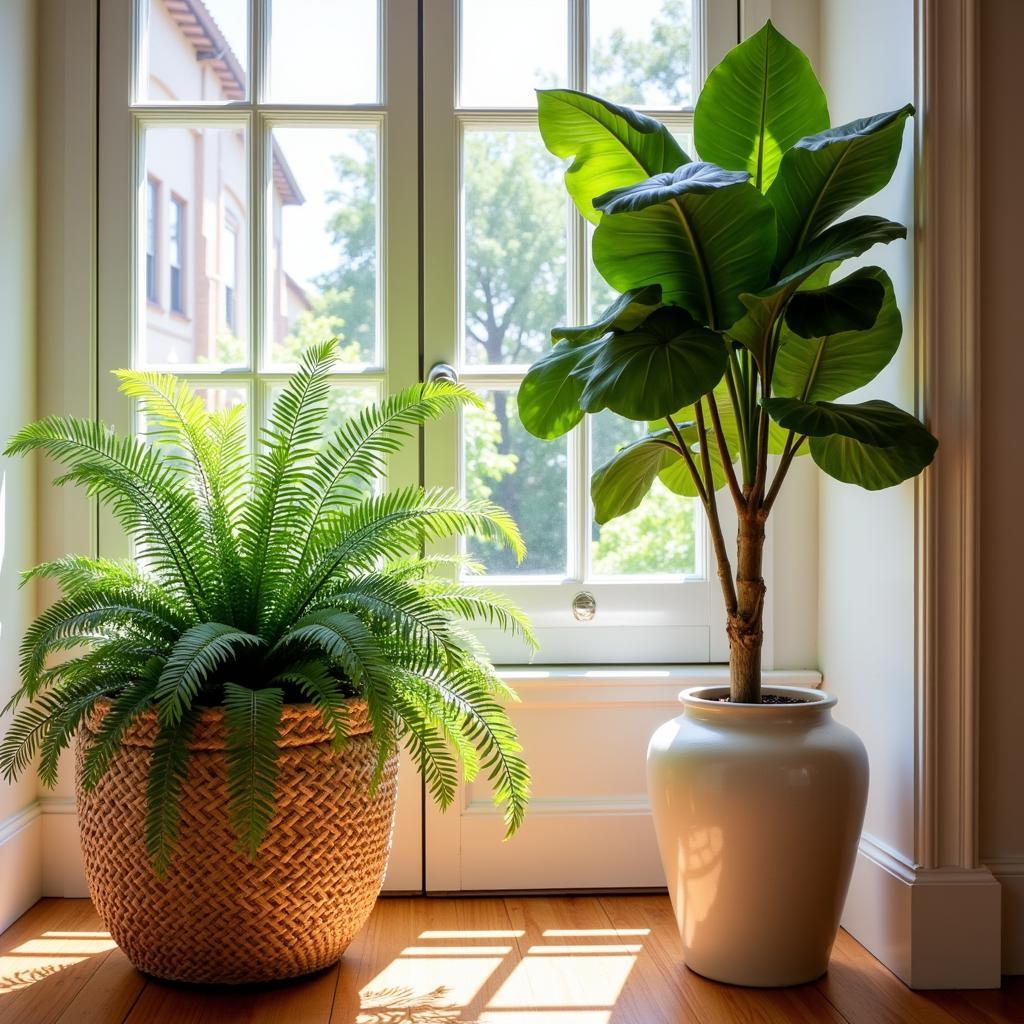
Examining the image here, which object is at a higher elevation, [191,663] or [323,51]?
[323,51]

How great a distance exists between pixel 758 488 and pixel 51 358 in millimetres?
1555

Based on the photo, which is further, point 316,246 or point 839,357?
point 316,246

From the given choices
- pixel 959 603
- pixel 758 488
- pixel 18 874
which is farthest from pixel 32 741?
pixel 959 603

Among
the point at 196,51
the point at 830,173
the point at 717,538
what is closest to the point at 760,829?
the point at 717,538

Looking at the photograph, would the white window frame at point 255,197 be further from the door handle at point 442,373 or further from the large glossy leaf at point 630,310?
the large glossy leaf at point 630,310

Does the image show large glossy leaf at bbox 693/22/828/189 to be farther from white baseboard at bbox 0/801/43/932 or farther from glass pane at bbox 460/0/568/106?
white baseboard at bbox 0/801/43/932

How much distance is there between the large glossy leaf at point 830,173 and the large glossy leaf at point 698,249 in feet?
0.31

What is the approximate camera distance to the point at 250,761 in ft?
5.45

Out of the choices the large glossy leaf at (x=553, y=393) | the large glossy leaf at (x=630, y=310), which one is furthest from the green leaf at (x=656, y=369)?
the large glossy leaf at (x=553, y=393)

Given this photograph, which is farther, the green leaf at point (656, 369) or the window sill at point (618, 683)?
the window sill at point (618, 683)

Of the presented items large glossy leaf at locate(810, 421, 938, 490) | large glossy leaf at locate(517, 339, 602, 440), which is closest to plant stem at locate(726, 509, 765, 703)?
large glossy leaf at locate(810, 421, 938, 490)

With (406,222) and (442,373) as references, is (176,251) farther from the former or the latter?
(442,373)

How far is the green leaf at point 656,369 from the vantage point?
171cm

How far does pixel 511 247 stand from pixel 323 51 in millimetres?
611
